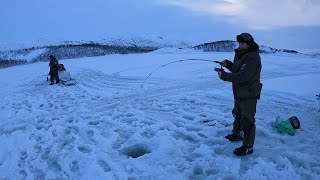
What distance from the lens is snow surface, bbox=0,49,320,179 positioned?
5859mm

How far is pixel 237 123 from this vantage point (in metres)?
6.65

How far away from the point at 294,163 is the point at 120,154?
10.4 ft

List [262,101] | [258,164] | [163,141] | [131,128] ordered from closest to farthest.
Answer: [258,164]
[163,141]
[131,128]
[262,101]

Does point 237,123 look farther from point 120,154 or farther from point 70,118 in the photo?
point 70,118

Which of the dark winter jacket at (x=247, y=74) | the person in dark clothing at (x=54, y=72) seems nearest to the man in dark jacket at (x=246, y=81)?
the dark winter jacket at (x=247, y=74)

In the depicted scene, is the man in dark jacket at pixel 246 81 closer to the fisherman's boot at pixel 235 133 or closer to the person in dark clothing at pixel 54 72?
the fisherman's boot at pixel 235 133

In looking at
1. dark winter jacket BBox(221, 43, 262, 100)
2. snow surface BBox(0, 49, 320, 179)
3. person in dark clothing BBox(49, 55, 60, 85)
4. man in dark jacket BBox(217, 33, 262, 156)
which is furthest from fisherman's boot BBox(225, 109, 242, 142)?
person in dark clothing BBox(49, 55, 60, 85)

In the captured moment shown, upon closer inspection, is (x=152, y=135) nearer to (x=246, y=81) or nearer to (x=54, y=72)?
(x=246, y=81)

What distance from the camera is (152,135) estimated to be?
7.64 m

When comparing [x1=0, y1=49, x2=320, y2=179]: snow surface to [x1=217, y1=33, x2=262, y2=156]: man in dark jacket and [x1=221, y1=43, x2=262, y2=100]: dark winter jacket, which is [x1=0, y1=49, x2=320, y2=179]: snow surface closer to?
[x1=217, y1=33, x2=262, y2=156]: man in dark jacket

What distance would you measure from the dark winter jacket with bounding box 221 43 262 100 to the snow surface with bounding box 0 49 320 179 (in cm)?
117

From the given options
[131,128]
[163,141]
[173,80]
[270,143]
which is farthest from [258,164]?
[173,80]

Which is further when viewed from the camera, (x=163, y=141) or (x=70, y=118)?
(x=70, y=118)

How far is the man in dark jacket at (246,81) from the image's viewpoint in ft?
19.1
